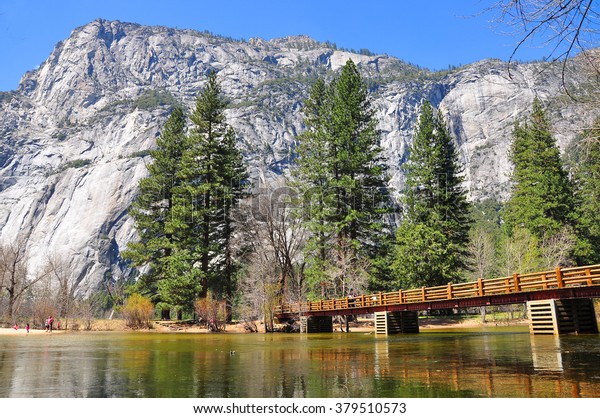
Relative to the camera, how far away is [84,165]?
173 metres

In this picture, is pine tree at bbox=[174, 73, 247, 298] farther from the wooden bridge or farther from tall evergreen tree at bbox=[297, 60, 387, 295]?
the wooden bridge

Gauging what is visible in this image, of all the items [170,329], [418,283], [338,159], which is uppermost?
[338,159]

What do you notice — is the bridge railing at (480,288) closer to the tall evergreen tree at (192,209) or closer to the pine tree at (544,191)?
the tall evergreen tree at (192,209)

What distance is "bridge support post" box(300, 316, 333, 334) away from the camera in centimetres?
3556

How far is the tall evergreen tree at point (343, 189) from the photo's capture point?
43.4m

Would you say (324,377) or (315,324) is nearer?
(324,377)

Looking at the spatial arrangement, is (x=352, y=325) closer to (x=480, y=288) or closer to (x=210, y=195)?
(x=210, y=195)

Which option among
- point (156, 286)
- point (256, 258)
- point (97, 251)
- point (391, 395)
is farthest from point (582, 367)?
point (97, 251)

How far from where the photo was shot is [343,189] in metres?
45.4

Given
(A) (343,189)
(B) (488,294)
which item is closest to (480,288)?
(B) (488,294)

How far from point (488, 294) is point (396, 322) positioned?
7.73m

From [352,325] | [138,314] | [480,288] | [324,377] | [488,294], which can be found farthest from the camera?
[138,314]

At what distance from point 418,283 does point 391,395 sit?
38774 mm
